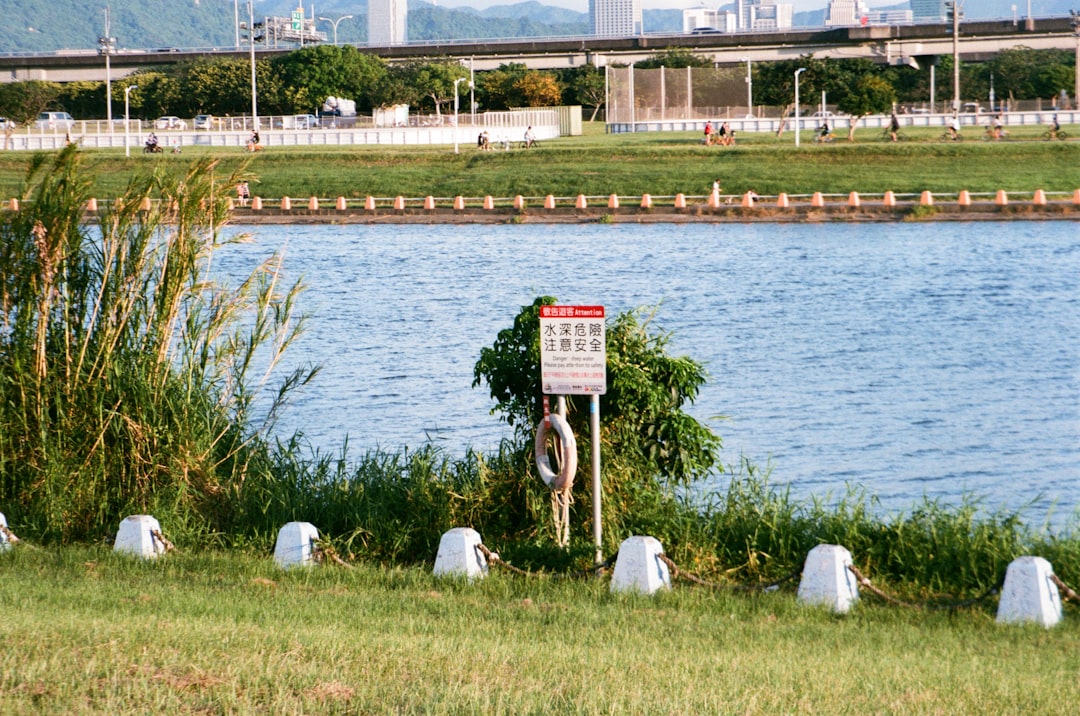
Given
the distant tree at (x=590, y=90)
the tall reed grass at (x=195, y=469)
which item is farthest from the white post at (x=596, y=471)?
the distant tree at (x=590, y=90)

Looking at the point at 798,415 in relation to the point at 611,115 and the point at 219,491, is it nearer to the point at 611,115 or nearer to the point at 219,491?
the point at 219,491

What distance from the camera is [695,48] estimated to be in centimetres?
11288

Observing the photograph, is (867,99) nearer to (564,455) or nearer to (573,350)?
(573,350)

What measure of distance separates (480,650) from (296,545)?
3223 millimetres

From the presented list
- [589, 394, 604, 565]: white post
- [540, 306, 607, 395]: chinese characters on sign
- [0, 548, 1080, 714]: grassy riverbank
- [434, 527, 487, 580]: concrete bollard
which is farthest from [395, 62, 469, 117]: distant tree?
[0, 548, 1080, 714]: grassy riverbank

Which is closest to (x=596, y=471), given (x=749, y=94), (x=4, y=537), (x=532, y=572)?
(x=532, y=572)

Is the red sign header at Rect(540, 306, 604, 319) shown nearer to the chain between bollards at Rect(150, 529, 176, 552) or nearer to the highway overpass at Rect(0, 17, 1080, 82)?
the chain between bollards at Rect(150, 529, 176, 552)

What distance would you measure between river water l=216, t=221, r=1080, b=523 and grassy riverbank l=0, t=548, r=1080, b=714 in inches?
132

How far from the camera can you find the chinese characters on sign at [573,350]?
937cm

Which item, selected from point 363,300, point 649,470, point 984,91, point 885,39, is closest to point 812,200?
point 363,300

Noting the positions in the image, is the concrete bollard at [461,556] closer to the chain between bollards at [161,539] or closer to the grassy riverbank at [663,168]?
the chain between bollards at [161,539]

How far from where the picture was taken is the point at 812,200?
47.7 m

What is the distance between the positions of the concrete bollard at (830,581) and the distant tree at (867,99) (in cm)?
5560

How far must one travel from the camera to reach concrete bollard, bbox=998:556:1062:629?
7.80 metres
